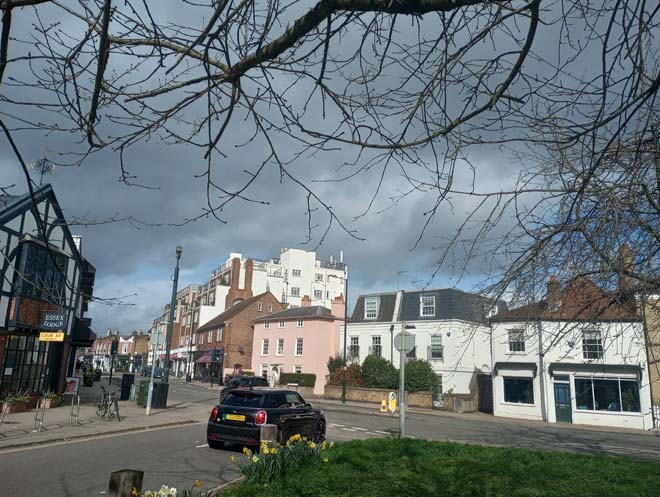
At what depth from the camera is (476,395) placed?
1559 inches

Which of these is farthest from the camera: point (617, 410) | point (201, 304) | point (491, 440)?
point (201, 304)

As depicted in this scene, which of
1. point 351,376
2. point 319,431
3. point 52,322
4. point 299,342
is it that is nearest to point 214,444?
point 319,431

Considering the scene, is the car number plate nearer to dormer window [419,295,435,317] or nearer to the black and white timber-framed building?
the black and white timber-framed building

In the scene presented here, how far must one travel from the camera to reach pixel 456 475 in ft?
26.9

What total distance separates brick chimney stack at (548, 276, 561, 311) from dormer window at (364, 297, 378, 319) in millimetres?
40873

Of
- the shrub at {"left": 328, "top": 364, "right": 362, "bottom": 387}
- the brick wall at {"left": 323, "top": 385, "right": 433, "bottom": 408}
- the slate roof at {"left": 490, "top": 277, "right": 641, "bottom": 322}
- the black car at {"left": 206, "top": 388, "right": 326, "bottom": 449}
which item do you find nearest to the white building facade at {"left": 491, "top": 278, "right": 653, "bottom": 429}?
the brick wall at {"left": 323, "top": 385, "right": 433, "bottom": 408}

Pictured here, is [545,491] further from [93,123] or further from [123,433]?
[123,433]

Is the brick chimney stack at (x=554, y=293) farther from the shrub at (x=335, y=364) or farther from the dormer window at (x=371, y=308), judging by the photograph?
the dormer window at (x=371, y=308)

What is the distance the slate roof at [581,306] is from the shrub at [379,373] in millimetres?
34790

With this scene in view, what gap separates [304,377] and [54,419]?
32.4m

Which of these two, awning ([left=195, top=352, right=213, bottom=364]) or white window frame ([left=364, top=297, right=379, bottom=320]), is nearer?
white window frame ([left=364, top=297, right=379, bottom=320])

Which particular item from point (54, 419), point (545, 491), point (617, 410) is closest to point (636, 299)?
point (545, 491)

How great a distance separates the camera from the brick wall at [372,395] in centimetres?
3784

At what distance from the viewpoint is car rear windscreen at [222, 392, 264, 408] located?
13.3 m
